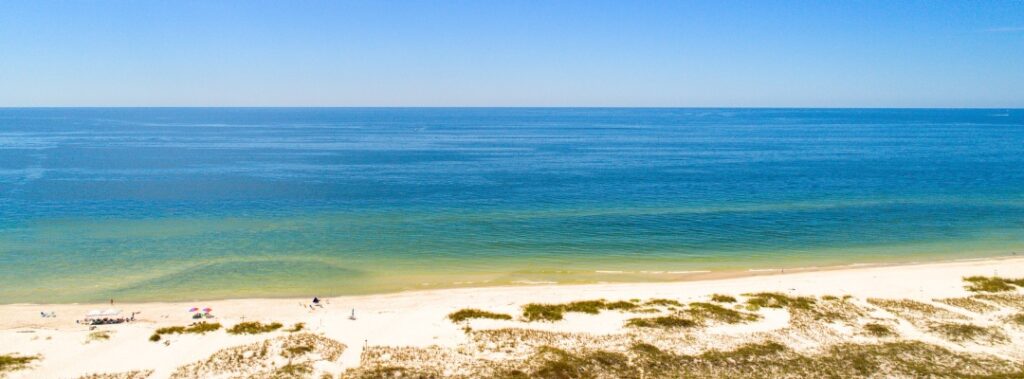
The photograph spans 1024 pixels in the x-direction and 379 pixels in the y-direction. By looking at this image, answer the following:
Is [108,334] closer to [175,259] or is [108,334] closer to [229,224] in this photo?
[175,259]

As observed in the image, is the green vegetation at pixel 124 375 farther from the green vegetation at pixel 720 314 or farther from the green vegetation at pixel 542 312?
the green vegetation at pixel 720 314

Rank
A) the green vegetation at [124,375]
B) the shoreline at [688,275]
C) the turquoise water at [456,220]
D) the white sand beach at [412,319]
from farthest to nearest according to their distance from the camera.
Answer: the turquoise water at [456,220]
the shoreline at [688,275]
the white sand beach at [412,319]
the green vegetation at [124,375]

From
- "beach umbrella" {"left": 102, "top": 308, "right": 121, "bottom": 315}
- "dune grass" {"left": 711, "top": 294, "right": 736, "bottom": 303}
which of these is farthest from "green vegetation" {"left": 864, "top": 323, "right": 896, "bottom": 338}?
"beach umbrella" {"left": 102, "top": 308, "right": 121, "bottom": 315}

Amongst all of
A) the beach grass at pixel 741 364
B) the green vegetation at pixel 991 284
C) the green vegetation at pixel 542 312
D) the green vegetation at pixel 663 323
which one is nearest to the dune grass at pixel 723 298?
the green vegetation at pixel 663 323

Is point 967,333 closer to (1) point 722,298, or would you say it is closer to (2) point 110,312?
(1) point 722,298

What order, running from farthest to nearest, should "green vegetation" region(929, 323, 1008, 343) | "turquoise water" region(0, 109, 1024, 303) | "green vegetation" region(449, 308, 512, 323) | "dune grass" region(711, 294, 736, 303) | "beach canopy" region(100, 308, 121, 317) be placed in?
Answer: "turquoise water" region(0, 109, 1024, 303) < "dune grass" region(711, 294, 736, 303) < "beach canopy" region(100, 308, 121, 317) < "green vegetation" region(449, 308, 512, 323) < "green vegetation" region(929, 323, 1008, 343)

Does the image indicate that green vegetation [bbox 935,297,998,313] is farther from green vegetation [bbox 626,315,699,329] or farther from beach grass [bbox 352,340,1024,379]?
green vegetation [bbox 626,315,699,329]
